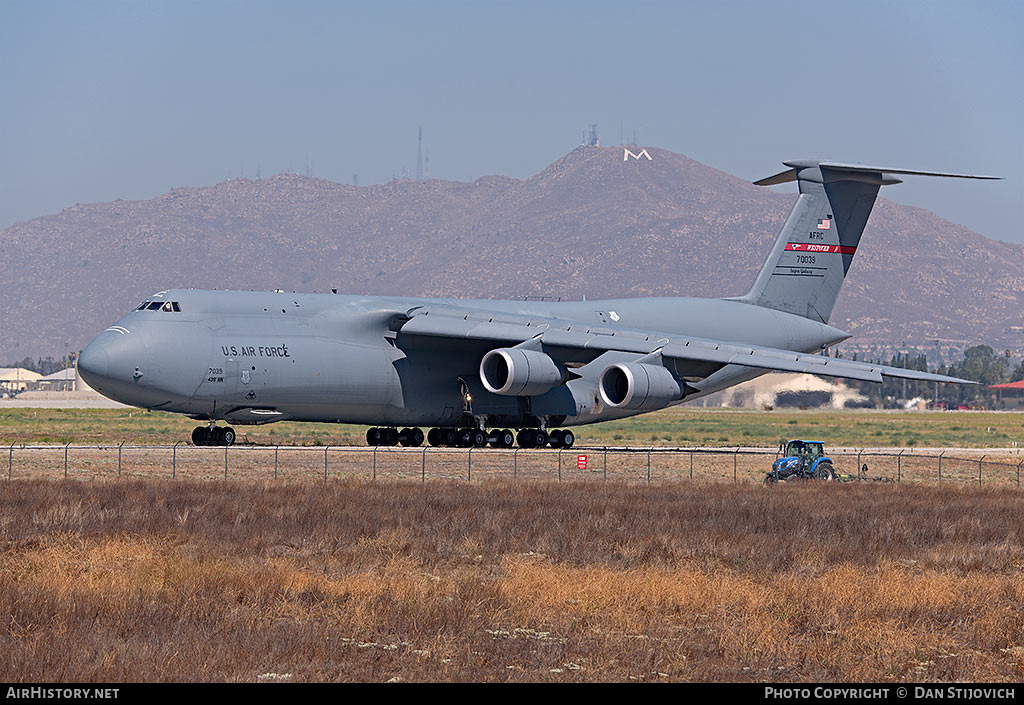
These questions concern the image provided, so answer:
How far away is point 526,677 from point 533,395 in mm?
24858

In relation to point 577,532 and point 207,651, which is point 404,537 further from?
point 207,651

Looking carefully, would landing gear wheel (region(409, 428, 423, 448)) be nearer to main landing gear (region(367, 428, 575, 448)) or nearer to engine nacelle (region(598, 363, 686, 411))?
main landing gear (region(367, 428, 575, 448))

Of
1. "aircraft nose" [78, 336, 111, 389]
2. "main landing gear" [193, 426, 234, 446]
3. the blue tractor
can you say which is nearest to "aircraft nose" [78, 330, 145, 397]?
"aircraft nose" [78, 336, 111, 389]

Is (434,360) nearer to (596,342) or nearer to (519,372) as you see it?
(519,372)

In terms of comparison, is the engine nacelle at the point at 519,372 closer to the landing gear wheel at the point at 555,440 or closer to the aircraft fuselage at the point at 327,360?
the aircraft fuselage at the point at 327,360

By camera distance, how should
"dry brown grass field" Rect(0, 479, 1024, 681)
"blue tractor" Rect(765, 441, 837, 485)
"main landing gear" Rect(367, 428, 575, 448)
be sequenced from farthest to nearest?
"main landing gear" Rect(367, 428, 575, 448) < "blue tractor" Rect(765, 441, 837, 485) < "dry brown grass field" Rect(0, 479, 1024, 681)

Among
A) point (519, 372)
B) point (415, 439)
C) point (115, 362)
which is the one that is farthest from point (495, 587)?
point (415, 439)

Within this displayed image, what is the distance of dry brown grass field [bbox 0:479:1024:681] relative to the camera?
40.2 feet

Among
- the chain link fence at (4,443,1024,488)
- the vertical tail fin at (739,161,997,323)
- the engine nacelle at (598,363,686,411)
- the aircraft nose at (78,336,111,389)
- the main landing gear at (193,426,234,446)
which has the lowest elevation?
the chain link fence at (4,443,1024,488)

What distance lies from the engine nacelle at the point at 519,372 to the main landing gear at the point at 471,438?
2572 mm

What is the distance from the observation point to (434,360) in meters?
37.2

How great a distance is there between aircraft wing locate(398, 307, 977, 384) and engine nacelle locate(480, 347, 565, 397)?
461 mm

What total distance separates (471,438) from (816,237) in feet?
41.8

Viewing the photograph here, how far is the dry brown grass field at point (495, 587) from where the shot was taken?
483 inches
